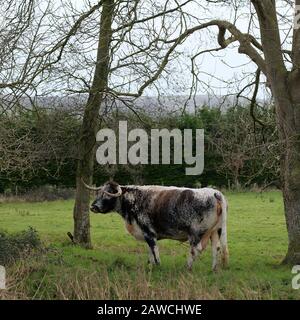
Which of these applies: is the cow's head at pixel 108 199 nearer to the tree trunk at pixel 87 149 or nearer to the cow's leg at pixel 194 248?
the cow's leg at pixel 194 248

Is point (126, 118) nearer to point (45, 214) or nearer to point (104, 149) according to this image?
point (104, 149)

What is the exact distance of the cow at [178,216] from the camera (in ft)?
43.9

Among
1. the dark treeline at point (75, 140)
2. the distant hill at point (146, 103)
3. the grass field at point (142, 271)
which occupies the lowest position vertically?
the grass field at point (142, 271)

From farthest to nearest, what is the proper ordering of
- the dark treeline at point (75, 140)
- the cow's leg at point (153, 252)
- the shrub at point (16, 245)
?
the cow's leg at point (153, 252), the shrub at point (16, 245), the dark treeline at point (75, 140)

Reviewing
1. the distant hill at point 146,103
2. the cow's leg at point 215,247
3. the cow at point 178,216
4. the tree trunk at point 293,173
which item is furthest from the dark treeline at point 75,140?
the cow's leg at point 215,247

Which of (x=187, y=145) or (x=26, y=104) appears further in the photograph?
(x=187, y=145)

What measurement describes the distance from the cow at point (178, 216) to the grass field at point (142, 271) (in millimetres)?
476

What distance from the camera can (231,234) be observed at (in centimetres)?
2033

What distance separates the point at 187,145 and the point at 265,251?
13449 millimetres

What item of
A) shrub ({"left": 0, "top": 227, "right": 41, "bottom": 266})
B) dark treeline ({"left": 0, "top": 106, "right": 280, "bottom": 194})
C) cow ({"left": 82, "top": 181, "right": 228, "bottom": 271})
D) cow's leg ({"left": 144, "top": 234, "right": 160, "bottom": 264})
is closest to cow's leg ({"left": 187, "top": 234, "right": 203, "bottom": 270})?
cow ({"left": 82, "top": 181, "right": 228, "bottom": 271})

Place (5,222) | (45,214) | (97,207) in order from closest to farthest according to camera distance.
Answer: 1. (97,207)
2. (5,222)
3. (45,214)

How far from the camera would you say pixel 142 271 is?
12242 millimetres

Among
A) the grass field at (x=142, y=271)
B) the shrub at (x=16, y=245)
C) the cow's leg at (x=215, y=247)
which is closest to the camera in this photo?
the grass field at (x=142, y=271)
